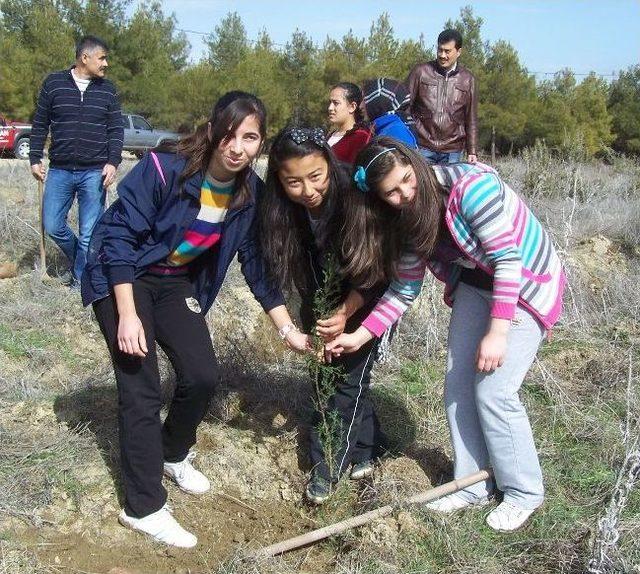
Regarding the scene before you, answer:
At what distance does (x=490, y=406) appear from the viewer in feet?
8.78

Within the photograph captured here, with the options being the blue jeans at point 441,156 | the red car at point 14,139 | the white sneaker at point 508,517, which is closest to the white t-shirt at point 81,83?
the blue jeans at point 441,156

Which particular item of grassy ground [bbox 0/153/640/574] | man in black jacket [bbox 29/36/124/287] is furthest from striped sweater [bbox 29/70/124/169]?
grassy ground [bbox 0/153/640/574]

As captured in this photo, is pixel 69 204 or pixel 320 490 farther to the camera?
pixel 69 204

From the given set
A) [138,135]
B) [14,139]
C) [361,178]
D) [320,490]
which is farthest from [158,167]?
[138,135]

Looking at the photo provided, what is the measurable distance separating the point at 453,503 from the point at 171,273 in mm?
1438

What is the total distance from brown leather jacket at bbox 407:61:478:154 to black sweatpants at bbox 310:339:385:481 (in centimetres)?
342

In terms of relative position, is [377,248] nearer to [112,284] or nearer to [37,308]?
[112,284]

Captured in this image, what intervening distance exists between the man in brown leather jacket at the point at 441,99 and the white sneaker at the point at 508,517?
3.66m

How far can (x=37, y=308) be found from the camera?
4.97 metres

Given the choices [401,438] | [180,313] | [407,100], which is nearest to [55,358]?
[180,313]

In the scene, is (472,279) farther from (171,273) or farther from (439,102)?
(439,102)

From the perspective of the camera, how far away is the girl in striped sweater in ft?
7.95

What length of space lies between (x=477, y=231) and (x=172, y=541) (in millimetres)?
1616

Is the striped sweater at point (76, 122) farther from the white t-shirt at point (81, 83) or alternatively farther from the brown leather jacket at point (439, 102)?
the brown leather jacket at point (439, 102)
